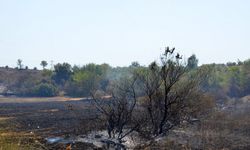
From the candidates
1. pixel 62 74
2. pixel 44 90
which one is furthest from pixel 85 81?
pixel 62 74

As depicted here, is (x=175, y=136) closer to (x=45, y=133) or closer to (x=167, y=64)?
(x=167, y=64)

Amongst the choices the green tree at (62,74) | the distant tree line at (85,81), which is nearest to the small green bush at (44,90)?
the distant tree line at (85,81)

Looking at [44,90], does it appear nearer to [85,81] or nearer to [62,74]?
[85,81]

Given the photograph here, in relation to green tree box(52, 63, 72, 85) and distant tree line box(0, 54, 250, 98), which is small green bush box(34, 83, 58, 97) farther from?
green tree box(52, 63, 72, 85)

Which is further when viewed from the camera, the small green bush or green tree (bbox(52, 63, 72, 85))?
green tree (bbox(52, 63, 72, 85))

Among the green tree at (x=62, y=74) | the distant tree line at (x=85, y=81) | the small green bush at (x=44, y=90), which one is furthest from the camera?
the green tree at (x=62, y=74)

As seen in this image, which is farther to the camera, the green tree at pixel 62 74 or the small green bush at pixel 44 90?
the green tree at pixel 62 74

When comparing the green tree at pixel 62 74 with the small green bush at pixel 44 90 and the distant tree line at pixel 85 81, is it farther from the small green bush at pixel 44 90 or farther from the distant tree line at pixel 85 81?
the small green bush at pixel 44 90

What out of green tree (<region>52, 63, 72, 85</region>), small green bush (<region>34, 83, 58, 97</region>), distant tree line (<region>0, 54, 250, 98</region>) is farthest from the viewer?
green tree (<region>52, 63, 72, 85</region>)

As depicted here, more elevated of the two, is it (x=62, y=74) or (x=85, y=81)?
(x=62, y=74)

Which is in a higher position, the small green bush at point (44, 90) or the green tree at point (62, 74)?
the green tree at point (62, 74)

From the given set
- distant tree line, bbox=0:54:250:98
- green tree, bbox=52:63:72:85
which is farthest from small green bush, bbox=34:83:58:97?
Result: green tree, bbox=52:63:72:85

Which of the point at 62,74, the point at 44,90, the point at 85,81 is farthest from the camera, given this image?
the point at 62,74

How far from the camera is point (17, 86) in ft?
308
